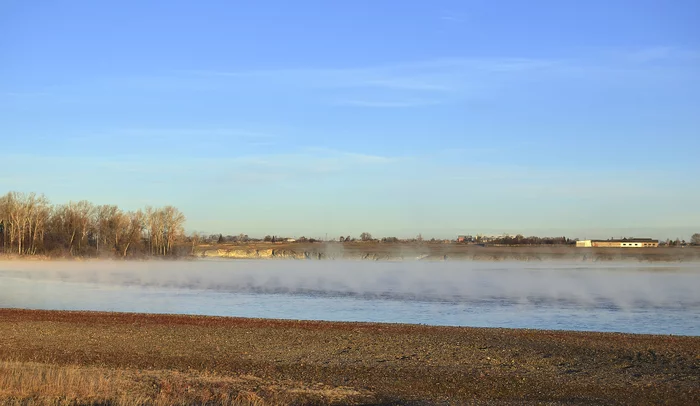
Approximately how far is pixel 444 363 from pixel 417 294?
21.8 metres

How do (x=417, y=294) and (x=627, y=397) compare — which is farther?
(x=417, y=294)

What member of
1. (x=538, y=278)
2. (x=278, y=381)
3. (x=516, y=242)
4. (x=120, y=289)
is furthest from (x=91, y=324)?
(x=516, y=242)

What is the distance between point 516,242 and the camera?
136 meters

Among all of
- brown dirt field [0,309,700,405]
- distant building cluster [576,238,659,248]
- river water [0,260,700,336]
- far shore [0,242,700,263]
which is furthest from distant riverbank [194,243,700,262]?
brown dirt field [0,309,700,405]

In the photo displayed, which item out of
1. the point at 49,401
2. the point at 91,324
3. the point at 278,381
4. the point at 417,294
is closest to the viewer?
the point at 49,401

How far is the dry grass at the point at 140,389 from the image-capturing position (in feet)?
38.6

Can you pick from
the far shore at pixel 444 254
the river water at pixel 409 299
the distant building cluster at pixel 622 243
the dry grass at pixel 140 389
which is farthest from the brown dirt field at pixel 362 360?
the distant building cluster at pixel 622 243

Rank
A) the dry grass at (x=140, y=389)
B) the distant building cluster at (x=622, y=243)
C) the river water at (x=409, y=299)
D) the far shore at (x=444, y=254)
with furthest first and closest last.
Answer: the distant building cluster at (x=622, y=243)
the far shore at (x=444, y=254)
the river water at (x=409, y=299)
the dry grass at (x=140, y=389)

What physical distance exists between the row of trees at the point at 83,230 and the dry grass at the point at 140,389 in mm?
94706

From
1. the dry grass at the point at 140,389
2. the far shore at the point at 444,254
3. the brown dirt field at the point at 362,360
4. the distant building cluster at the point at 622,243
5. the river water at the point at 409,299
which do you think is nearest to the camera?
the dry grass at the point at 140,389

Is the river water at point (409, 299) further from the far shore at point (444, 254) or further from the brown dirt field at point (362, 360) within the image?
the far shore at point (444, 254)

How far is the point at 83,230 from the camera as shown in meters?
113

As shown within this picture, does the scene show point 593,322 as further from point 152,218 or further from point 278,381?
point 152,218

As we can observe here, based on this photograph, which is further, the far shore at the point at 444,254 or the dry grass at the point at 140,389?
the far shore at the point at 444,254
